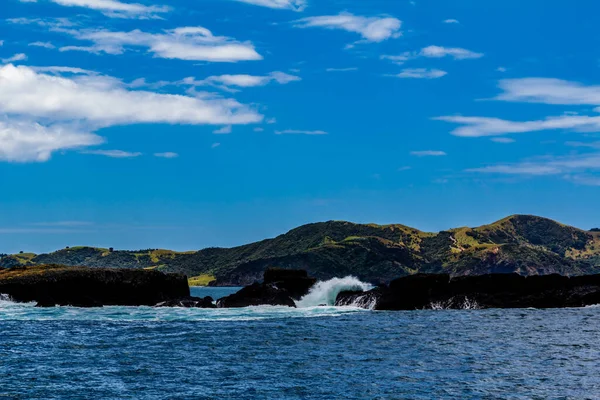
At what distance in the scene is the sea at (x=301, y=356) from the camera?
3716 cm

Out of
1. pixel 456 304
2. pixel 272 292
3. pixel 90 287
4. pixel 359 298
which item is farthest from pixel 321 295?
pixel 90 287

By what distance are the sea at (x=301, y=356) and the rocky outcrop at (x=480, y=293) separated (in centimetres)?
914

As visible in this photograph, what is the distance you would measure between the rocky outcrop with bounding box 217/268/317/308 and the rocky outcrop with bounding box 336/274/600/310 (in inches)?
524

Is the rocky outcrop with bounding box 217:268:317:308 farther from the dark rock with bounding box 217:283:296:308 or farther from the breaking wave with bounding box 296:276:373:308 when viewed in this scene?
the breaking wave with bounding box 296:276:373:308

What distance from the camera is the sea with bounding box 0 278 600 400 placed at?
3716 cm

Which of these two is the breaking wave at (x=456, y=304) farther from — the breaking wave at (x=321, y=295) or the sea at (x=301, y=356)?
the breaking wave at (x=321, y=295)

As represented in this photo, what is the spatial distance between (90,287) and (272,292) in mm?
26947

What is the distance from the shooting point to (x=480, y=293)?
95375 mm

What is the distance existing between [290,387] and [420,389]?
22.8 ft

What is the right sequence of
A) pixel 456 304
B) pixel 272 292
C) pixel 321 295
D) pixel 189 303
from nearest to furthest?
pixel 456 304, pixel 189 303, pixel 272 292, pixel 321 295

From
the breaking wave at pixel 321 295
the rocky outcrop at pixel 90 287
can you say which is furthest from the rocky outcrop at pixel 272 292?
the rocky outcrop at pixel 90 287

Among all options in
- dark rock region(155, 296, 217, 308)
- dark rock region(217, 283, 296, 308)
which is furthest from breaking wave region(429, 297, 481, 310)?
dark rock region(155, 296, 217, 308)

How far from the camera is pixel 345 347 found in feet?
180

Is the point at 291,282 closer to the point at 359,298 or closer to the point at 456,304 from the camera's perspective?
the point at 359,298
